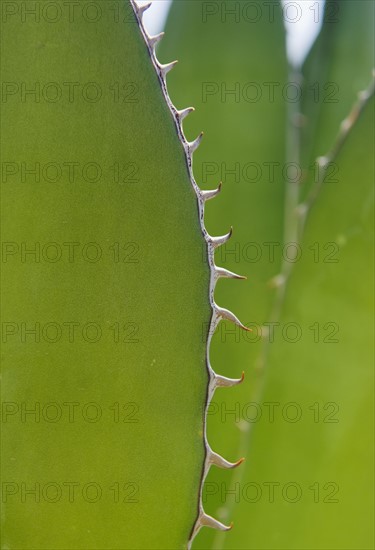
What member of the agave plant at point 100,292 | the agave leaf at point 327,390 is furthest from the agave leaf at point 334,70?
the agave plant at point 100,292

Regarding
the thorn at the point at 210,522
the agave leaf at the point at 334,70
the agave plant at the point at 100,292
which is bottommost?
the thorn at the point at 210,522

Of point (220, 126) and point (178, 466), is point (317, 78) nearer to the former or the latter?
point (220, 126)

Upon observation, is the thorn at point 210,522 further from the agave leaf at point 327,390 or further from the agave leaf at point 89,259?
the agave leaf at point 327,390

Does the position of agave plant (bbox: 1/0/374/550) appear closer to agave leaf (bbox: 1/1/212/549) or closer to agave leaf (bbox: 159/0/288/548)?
agave leaf (bbox: 1/1/212/549)

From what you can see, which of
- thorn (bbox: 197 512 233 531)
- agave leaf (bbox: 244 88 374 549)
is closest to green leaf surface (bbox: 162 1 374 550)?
agave leaf (bbox: 244 88 374 549)

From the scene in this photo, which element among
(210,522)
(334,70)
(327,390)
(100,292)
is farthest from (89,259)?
(334,70)

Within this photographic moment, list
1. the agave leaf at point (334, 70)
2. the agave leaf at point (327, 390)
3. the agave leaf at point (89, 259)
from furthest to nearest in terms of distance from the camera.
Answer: the agave leaf at point (334, 70) < the agave leaf at point (327, 390) < the agave leaf at point (89, 259)

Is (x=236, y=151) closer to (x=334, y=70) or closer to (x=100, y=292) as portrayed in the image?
(x=334, y=70)
